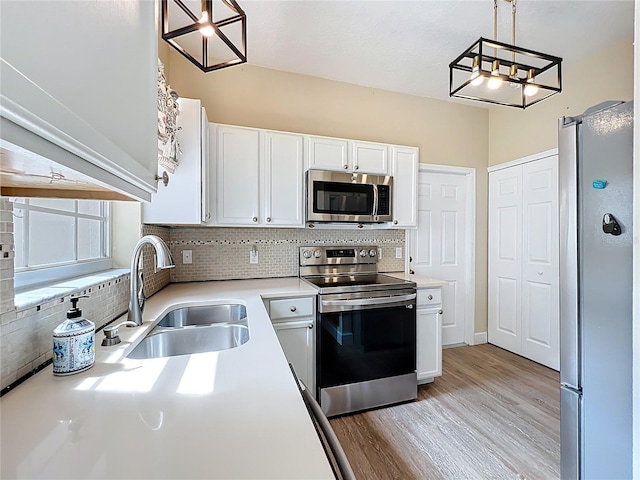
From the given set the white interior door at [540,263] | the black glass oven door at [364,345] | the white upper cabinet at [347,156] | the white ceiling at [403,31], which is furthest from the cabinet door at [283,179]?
the white interior door at [540,263]

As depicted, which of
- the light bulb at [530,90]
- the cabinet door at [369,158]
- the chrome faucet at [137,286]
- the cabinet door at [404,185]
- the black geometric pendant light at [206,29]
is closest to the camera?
the black geometric pendant light at [206,29]

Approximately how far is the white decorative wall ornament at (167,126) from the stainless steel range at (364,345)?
122 cm

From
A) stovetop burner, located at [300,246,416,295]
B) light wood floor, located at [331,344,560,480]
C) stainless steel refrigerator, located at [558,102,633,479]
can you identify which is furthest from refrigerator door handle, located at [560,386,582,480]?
stovetop burner, located at [300,246,416,295]

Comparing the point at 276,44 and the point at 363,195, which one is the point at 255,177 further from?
the point at 276,44

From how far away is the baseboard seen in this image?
329cm

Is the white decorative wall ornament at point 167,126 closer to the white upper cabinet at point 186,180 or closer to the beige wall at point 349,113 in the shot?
the white upper cabinet at point 186,180

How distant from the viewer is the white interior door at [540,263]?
2.66 metres

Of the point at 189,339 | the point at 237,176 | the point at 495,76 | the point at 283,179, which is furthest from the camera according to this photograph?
the point at 283,179

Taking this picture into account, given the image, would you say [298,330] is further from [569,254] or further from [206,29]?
[206,29]

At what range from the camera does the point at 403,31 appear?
211 centimetres

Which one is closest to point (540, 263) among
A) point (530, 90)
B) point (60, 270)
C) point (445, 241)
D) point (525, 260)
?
point (525, 260)

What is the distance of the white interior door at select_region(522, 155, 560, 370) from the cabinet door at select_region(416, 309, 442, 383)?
1.22 meters

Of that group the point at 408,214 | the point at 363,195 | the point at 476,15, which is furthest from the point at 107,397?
the point at 476,15

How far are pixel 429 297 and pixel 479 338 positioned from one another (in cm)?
151
